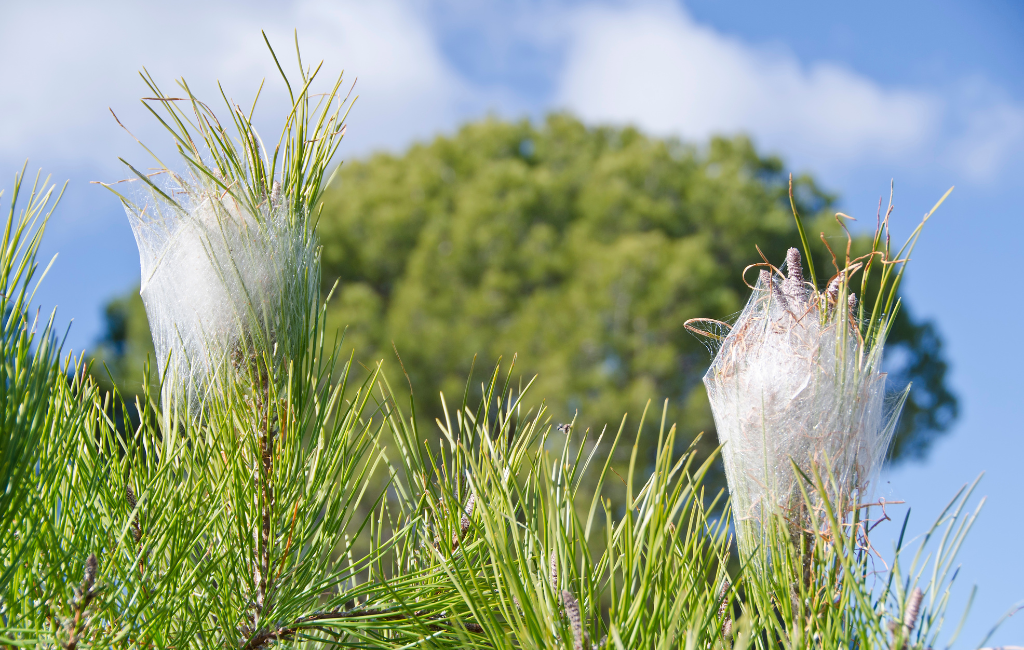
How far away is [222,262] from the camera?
0.73 m

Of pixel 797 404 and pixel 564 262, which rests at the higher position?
pixel 564 262

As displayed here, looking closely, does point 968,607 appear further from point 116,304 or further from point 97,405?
point 116,304

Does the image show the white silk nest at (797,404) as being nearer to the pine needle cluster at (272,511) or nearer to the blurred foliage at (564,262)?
the pine needle cluster at (272,511)

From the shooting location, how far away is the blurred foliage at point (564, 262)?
6914 millimetres

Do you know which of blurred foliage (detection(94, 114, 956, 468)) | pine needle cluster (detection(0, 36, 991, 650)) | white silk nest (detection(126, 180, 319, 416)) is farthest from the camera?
blurred foliage (detection(94, 114, 956, 468))

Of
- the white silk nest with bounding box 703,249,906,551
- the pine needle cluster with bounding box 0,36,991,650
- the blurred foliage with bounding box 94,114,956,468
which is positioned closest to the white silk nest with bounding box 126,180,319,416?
the pine needle cluster with bounding box 0,36,991,650

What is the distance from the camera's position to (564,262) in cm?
761

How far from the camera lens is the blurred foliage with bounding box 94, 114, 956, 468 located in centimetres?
691

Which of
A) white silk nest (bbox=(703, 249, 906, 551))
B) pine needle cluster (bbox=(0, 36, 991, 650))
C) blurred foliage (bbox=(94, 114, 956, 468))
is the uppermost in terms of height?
blurred foliage (bbox=(94, 114, 956, 468))

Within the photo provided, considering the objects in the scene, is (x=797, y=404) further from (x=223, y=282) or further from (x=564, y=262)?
(x=564, y=262)

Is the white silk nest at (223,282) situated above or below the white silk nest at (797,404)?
below

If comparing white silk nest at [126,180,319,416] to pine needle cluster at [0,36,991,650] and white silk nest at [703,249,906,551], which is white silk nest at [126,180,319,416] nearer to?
pine needle cluster at [0,36,991,650]

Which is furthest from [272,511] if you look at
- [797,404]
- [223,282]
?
[797,404]

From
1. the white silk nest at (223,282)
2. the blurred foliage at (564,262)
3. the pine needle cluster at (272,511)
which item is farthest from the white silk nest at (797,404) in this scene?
the blurred foliage at (564,262)
